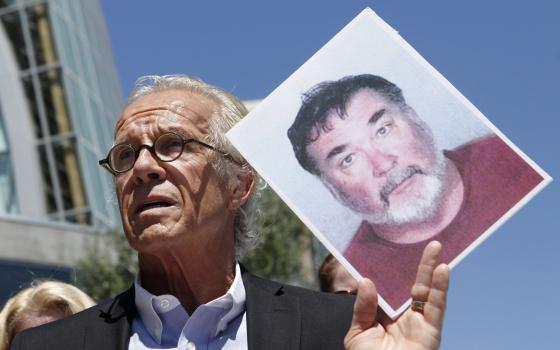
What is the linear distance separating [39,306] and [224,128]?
158 cm

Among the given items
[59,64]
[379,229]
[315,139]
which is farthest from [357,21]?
[59,64]

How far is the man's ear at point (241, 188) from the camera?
3100 mm

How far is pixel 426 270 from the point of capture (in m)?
2.44

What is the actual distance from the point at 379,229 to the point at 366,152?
19 cm

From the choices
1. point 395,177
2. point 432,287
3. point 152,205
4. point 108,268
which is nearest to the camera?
point 432,287

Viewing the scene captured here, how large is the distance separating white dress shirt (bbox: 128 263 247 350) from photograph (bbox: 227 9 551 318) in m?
0.45

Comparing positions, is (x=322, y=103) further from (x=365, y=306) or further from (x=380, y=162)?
(x=365, y=306)

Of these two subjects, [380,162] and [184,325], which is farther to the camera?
[184,325]

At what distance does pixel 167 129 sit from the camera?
291cm

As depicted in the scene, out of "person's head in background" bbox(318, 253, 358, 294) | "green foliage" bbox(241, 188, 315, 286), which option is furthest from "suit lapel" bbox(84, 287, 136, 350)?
"green foliage" bbox(241, 188, 315, 286)

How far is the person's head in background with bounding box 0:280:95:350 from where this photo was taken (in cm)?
425

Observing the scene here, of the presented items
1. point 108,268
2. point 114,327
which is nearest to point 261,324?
point 114,327

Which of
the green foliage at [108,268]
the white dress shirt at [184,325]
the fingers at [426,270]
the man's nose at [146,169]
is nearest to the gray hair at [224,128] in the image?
the man's nose at [146,169]

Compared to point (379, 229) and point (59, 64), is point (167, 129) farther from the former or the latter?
point (59, 64)
